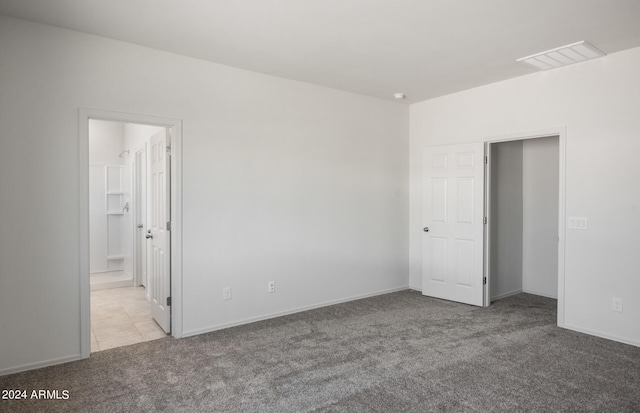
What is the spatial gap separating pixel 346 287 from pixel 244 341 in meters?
1.70

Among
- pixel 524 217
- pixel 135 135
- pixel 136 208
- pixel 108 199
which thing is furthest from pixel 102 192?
pixel 524 217

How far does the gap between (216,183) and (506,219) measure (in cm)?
386

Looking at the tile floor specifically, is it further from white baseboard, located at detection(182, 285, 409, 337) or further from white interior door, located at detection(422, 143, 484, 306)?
white interior door, located at detection(422, 143, 484, 306)

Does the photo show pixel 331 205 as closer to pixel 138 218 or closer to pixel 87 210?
pixel 87 210

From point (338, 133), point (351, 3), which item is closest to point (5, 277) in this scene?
point (351, 3)

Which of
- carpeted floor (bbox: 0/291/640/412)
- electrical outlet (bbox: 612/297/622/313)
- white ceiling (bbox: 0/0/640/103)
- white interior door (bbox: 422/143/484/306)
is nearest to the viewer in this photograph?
carpeted floor (bbox: 0/291/640/412)

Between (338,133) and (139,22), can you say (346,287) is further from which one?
(139,22)

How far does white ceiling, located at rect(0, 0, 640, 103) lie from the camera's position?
108 inches

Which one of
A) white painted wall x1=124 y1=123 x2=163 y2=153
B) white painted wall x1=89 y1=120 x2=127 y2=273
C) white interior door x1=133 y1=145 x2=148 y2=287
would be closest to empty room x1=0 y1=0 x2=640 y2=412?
white painted wall x1=124 y1=123 x2=163 y2=153

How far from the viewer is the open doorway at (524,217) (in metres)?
5.29

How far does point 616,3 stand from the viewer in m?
2.71

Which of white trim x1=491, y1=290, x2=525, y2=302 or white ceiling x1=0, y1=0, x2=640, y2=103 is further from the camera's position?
white trim x1=491, y1=290, x2=525, y2=302

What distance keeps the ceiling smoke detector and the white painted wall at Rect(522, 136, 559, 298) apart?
1.65m

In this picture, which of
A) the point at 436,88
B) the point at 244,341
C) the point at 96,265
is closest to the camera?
the point at 244,341
